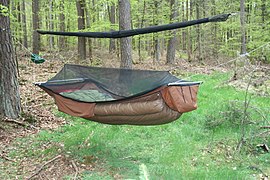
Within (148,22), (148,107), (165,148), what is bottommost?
(165,148)

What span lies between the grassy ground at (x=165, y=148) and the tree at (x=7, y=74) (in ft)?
2.01

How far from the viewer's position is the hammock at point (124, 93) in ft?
10.6

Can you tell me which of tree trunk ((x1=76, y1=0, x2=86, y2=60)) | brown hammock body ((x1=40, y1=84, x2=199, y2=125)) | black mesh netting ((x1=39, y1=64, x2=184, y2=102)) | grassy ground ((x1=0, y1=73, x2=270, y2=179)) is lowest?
grassy ground ((x1=0, y1=73, x2=270, y2=179))

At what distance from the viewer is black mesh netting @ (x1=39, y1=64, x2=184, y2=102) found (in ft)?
12.1

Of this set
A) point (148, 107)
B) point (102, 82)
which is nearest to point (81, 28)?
point (102, 82)

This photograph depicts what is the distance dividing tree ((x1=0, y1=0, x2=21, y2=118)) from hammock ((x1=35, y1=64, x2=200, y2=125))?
89cm

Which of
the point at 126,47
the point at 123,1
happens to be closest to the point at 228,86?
the point at 126,47

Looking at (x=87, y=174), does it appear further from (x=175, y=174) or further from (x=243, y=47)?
(x=243, y=47)

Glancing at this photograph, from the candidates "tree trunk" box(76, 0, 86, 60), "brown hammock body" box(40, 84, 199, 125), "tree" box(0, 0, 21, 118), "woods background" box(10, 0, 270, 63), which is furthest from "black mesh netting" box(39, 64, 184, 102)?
"tree trunk" box(76, 0, 86, 60)

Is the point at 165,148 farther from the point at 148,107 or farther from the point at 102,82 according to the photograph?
the point at 102,82

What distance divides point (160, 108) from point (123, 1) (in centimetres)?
431

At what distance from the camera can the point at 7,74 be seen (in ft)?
14.2

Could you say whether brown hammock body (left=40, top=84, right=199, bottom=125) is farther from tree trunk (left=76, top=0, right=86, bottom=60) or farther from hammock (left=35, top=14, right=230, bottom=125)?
→ tree trunk (left=76, top=0, right=86, bottom=60)

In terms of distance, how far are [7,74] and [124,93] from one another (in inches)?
74.9
